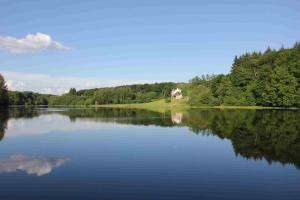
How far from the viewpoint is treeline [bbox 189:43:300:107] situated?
279 ft

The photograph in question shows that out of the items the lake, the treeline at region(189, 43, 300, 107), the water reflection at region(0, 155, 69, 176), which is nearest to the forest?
the treeline at region(189, 43, 300, 107)

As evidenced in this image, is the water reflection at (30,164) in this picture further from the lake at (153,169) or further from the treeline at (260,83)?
the treeline at (260,83)

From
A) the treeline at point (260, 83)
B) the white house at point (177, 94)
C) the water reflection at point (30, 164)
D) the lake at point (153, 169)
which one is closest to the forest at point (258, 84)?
the treeline at point (260, 83)

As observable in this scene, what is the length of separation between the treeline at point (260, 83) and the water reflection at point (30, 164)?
7458 cm

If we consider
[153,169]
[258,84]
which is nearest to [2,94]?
[258,84]

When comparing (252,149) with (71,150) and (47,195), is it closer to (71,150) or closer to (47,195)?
(71,150)

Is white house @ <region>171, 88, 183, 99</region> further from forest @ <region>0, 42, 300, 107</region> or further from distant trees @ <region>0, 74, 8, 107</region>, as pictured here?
distant trees @ <region>0, 74, 8, 107</region>

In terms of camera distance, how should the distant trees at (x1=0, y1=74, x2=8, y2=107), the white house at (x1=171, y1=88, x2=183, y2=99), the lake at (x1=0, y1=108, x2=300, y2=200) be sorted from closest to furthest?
1. the lake at (x1=0, y1=108, x2=300, y2=200)
2. the distant trees at (x1=0, y1=74, x2=8, y2=107)
3. the white house at (x1=171, y1=88, x2=183, y2=99)

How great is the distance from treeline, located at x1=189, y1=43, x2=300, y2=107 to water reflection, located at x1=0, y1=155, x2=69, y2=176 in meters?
74.6

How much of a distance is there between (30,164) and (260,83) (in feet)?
279

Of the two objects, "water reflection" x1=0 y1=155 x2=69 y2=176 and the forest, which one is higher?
the forest

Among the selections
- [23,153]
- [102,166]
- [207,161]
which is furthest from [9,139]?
[207,161]

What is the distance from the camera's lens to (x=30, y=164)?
63.5 ft

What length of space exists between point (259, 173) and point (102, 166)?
8.53 m
